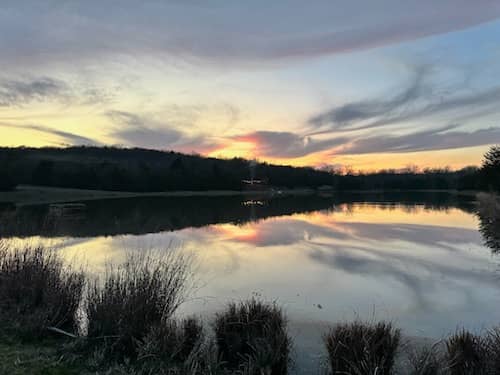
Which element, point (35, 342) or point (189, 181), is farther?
point (189, 181)

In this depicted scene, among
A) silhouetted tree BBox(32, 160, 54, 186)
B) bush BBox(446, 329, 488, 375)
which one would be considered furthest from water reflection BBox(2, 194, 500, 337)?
silhouetted tree BBox(32, 160, 54, 186)

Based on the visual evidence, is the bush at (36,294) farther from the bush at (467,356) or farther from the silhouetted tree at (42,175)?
the silhouetted tree at (42,175)

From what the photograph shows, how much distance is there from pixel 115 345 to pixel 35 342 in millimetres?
1208

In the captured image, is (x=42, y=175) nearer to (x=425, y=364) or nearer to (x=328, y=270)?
(x=328, y=270)

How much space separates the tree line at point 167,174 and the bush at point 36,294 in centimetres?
4732

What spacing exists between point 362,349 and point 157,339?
9.22 ft

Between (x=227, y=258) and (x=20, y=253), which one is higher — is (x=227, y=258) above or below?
below

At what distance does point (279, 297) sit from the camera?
9867mm

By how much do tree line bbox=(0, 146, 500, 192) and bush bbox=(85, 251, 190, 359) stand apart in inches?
1838

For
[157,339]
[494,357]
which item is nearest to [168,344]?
[157,339]

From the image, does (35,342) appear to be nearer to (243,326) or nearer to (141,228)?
(243,326)

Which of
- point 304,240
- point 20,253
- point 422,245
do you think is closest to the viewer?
point 20,253

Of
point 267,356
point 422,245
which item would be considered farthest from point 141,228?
point 267,356

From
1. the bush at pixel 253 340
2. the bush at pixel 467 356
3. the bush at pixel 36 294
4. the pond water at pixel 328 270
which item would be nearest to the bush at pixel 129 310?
the bush at pixel 36 294
